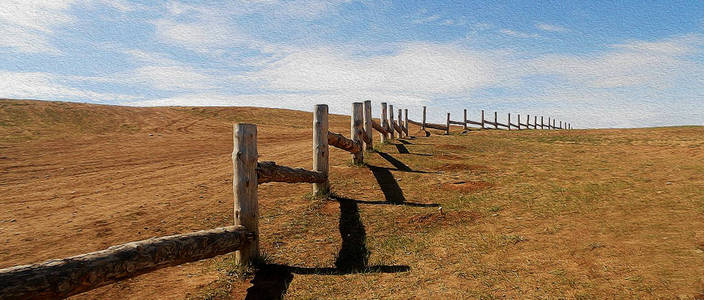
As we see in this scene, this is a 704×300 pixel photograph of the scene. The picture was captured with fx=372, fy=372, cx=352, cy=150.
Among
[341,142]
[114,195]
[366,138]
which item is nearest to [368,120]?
[366,138]

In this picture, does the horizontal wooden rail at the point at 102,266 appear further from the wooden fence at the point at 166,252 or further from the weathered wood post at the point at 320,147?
the weathered wood post at the point at 320,147

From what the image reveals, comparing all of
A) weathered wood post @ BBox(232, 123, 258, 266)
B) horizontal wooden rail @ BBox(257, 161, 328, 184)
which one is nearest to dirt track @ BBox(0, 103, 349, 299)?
weathered wood post @ BBox(232, 123, 258, 266)

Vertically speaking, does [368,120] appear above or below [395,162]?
above

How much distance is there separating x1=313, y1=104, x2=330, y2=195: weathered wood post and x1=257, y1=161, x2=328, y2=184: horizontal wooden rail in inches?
11.8

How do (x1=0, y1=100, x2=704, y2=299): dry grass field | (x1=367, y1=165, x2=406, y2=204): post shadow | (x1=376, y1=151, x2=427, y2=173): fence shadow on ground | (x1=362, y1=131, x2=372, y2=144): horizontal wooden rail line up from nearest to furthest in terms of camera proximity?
(x1=0, y1=100, x2=704, y2=299): dry grass field → (x1=367, y1=165, x2=406, y2=204): post shadow → (x1=376, y1=151, x2=427, y2=173): fence shadow on ground → (x1=362, y1=131, x2=372, y2=144): horizontal wooden rail

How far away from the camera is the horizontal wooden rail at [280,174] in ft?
15.6

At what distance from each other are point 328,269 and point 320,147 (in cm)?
326

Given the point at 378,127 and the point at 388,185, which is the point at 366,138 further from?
the point at 388,185

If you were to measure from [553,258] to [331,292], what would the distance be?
242 centimetres

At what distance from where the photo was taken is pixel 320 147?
23.9 ft

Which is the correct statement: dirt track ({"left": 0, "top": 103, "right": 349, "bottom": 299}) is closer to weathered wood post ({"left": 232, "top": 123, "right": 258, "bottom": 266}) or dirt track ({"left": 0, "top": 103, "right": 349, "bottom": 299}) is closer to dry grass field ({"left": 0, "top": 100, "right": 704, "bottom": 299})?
dry grass field ({"left": 0, "top": 100, "right": 704, "bottom": 299})

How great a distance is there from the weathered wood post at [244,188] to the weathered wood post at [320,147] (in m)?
2.79

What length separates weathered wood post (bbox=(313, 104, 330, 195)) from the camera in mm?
7200

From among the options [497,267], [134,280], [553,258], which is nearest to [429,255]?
[497,267]
